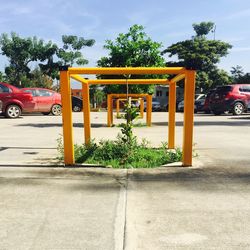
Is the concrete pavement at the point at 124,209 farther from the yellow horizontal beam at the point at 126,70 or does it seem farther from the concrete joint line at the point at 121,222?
the yellow horizontal beam at the point at 126,70

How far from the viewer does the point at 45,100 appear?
1939 cm

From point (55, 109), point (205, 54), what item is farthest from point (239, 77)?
point (55, 109)

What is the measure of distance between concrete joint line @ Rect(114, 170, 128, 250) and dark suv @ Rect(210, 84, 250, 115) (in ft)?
55.4

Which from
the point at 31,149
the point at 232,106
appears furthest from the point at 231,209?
the point at 232,106

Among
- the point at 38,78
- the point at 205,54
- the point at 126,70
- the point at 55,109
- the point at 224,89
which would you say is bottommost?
the point at 55,109

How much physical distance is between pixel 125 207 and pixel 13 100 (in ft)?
49.0

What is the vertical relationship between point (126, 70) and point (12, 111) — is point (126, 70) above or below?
above

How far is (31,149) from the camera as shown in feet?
26.8

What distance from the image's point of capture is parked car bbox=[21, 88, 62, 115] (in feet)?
62.3

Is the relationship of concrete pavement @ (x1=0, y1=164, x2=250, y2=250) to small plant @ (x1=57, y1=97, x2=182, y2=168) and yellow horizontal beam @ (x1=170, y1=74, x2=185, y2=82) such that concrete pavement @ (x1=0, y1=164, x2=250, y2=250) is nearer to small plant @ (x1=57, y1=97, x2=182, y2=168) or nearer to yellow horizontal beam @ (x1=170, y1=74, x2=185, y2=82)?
small plant @ (x1=57, y1=97, x2=182, y2=168)

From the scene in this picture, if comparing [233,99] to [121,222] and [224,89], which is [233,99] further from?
[121,222]

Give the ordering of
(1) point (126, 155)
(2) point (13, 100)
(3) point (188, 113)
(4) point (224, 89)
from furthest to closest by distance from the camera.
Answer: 1. (4) point (224, 89)
2. (2) point (13, 100)
3. (1) point (126, 155)
4. (3) point (188, 113)

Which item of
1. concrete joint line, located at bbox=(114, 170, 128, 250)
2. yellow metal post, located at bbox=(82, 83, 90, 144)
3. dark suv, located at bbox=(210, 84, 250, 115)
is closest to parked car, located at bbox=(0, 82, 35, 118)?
dark suv, located at bbox=(210, 84, 250, 115)

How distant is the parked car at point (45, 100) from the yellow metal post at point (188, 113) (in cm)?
1382
